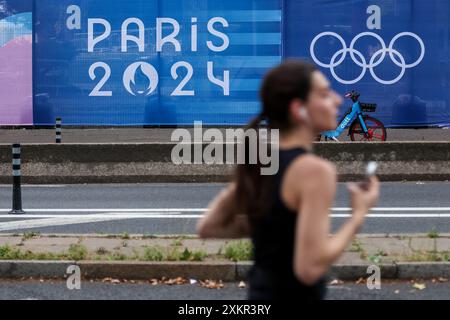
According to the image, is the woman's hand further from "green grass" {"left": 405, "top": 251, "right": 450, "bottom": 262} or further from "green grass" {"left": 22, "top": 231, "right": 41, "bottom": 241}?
"green grass" {"left": 22, "top": 231, "right": 41, "bottom": 241}

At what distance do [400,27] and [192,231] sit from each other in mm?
12185

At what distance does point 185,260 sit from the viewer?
7.47 meters

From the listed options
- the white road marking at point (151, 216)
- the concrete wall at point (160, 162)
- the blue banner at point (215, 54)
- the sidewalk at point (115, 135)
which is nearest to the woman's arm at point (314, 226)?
the white road marking at point (151, 216)

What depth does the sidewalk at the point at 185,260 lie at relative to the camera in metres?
7.28

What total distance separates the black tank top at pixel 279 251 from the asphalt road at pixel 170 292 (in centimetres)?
370

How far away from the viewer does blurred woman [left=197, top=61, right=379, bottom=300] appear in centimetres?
279

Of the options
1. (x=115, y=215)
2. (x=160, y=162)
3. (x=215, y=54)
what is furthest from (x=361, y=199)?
(x=215, y=54)

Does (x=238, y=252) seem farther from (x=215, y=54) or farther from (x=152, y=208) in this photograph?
(x=215, y=54)

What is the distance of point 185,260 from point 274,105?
471 cm

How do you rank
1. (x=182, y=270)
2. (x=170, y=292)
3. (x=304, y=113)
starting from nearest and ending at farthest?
(x=304, y=113) → (x=170, y=292) → (x=182, y=270)

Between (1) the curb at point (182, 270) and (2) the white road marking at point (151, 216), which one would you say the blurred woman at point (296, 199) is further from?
(2) the white road marking at point (151, 216)

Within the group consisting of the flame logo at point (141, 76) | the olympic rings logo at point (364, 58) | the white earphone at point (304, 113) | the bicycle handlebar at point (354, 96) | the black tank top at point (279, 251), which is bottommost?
the black tank top at point (279, 251)
